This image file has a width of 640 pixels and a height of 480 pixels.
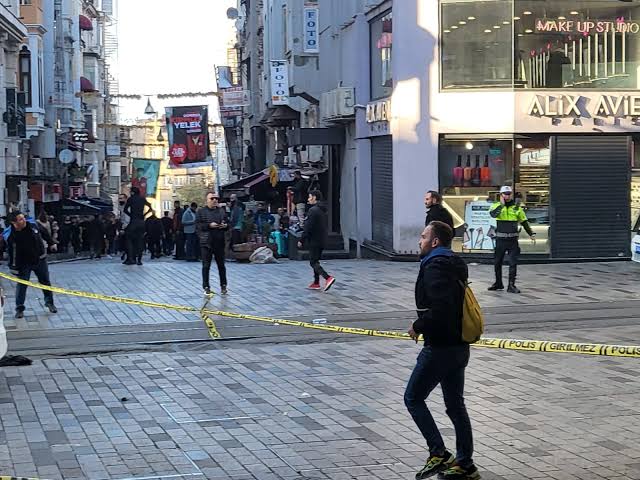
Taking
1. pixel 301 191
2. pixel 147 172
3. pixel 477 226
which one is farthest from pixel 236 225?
pixel 147 172

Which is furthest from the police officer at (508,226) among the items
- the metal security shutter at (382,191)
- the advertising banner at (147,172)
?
the advertising banner at (147,172)

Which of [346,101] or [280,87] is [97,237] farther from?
[346,101]

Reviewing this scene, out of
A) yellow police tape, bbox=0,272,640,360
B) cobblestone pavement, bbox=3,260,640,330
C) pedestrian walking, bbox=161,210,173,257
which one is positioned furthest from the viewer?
pedestrian walking, bbox=161,210,173,257

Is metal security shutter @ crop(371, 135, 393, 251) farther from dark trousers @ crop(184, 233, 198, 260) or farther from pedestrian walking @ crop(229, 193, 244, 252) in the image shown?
dark trousers @ crop(184, 233, 198, 260)

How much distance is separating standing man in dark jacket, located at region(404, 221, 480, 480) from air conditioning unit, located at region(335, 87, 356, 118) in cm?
2042

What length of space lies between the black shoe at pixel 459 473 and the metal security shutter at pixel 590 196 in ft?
52.5

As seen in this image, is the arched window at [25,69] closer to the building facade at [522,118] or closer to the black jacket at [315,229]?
the building facade at [522,118]

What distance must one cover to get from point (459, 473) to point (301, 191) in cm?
2559

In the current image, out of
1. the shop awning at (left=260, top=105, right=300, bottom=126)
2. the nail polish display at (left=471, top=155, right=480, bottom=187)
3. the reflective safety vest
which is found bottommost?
the reflective safety vest

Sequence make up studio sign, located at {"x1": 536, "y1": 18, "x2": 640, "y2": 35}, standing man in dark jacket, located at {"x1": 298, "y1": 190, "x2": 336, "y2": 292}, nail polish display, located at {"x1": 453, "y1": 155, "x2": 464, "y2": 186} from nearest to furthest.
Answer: standing man in dark jacket, located at {"x1": 298, "y1": 190, "x2": 336, "y2": 292} < make up studio sign, located at {"x1": 536, "y1": 18, "x2": 640, "y2": 35} < nail polish display, located at {"x1": 453, "y1": 155, "x2": 464, "y2": 186}

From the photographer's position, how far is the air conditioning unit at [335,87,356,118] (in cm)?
2670

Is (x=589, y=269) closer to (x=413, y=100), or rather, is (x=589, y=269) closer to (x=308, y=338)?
(x=413, y=100)

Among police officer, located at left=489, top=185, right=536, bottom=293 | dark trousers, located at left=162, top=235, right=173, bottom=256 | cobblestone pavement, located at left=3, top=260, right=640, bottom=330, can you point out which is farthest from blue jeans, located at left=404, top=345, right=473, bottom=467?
dark trousers, located at left=162, top=235, right=173, bottom=256

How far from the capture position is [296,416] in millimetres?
8406
